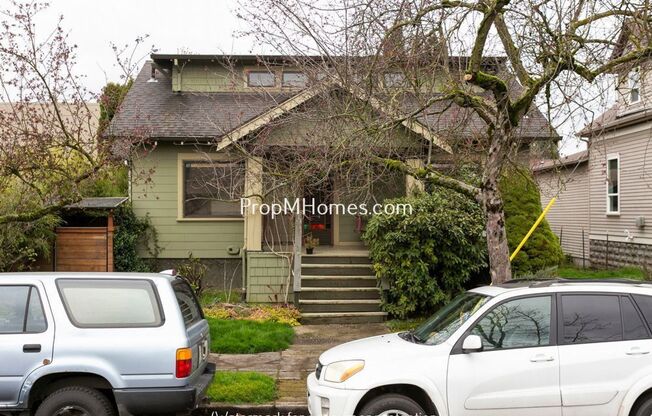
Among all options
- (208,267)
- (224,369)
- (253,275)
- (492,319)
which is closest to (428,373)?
(492,319)

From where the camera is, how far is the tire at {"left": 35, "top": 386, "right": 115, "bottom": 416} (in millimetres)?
5156

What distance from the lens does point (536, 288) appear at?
5.45 meters

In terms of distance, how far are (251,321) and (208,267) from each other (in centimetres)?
358

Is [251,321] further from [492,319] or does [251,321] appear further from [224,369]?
[492,319]

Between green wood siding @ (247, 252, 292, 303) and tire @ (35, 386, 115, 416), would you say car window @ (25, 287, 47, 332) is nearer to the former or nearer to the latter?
tire @ (35, 386, 115, 416)

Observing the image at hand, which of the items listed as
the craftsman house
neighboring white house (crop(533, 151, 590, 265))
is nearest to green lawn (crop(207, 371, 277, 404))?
the craftsman house

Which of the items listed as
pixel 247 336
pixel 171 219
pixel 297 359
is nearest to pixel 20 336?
pixel 297 359

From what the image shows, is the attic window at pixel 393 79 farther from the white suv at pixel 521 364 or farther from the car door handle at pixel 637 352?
the car door handle at pixel 637 352

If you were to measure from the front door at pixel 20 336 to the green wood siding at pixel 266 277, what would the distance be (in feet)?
23.1

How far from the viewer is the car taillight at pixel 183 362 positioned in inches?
207

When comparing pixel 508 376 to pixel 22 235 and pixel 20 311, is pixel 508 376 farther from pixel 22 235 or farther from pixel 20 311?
pixel 22 235

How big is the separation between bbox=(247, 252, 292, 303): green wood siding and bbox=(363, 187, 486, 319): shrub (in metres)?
2.11

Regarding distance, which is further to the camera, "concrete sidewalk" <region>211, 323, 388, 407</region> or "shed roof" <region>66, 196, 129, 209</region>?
"shed roof" <region>66, 196, 129, 209</region>

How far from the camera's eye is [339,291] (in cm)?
1191
